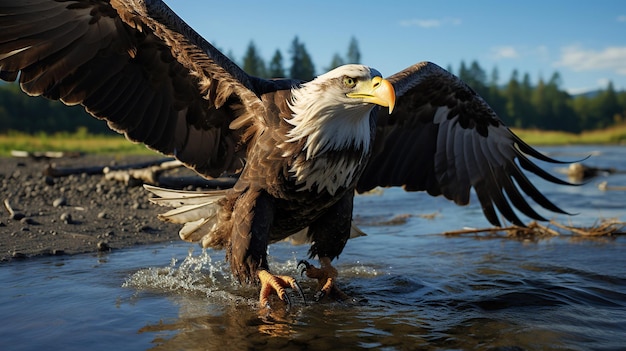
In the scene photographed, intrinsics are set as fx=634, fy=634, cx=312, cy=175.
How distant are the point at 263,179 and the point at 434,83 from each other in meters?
2.10

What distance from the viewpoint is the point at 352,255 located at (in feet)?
19.8

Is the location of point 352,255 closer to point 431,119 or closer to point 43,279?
point 431,119

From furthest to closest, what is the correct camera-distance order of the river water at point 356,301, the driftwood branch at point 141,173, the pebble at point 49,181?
the pebble at point 49,181, the driftwood branch at point 141,173, the river water at point 356,301

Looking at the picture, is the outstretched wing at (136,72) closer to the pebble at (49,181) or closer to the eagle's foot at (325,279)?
the eagle's foot at (325,279)

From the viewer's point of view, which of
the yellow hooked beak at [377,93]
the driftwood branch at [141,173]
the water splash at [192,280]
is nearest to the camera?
the yellow hooked beak at [377,93]

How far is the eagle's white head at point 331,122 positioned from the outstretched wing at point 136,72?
47cm

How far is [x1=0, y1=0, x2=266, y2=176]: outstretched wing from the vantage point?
14.2ft

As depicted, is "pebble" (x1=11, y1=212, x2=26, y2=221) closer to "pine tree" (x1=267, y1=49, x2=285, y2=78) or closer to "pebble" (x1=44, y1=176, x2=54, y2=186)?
"pebble" (x1=44, y1=176, x2=54, y2=186)

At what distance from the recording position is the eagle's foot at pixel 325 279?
14.5 ft

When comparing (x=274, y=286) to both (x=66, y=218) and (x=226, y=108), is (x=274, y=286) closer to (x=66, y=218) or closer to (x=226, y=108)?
(x=226, y=108)

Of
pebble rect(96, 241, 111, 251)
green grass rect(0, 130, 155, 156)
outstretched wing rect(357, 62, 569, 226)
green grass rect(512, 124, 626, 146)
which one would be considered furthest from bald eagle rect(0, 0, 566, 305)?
green grass rect(512, 124, 626, 146)

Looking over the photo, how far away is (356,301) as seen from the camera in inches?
172

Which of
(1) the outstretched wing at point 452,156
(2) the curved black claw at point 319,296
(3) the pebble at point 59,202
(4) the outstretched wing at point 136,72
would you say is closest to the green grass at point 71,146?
(3) the pebble at point 59,202

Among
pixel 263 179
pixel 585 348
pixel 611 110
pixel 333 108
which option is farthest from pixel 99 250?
pixel 611 110
